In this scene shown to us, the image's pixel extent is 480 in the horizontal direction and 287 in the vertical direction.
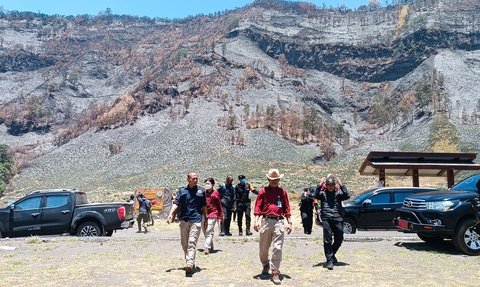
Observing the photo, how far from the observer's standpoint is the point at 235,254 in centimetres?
1179

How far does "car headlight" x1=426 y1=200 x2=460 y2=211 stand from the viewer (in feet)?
36.8

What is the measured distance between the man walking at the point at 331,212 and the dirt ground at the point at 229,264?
0.46m

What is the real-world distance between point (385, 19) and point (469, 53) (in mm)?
31034

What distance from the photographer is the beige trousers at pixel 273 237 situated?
8531mm

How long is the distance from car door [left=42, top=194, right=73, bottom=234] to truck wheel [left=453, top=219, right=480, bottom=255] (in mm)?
11696

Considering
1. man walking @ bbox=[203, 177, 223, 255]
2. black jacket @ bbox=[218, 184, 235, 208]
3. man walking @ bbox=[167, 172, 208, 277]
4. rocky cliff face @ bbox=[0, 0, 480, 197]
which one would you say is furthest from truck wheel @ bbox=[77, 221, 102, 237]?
rocky cliff face @ bbox=[0, 0, 480, 197]

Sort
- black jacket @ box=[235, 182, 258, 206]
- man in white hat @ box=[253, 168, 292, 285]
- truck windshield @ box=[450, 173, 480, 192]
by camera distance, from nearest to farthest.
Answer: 1. man in white hat @ box=[253, 168, 292, 285]
2. truck windshield @ box=[450, 173, 480, 192]
3. black jacket @ box=[235, 182, 258, 206]

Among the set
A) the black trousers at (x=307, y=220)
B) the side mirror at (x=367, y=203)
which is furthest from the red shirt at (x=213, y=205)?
the side mirror at (x=367, y=203)

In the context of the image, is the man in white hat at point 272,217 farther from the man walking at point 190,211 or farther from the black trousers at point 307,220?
the black trousers at point 307,220

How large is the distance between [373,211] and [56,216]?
10.4 metres

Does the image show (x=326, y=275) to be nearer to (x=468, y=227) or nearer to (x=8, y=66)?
(x=468, y=227)

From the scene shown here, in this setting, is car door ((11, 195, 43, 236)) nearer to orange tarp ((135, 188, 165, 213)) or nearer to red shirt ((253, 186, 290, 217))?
red shirt ((253, 186, 290, 217))

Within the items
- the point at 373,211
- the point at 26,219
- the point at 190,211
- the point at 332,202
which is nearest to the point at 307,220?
the point at 373,211

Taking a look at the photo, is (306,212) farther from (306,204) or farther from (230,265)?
(230,265)
